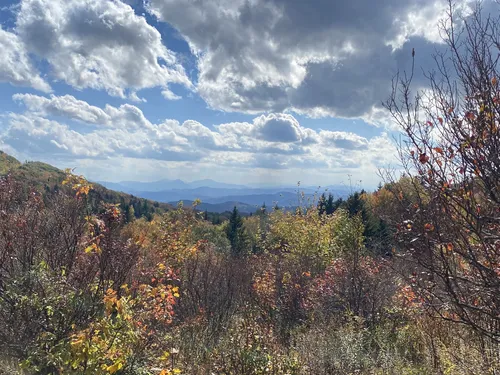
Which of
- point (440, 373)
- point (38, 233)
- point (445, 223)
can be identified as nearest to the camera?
point (445, 223)

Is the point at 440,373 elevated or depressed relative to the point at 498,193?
depressed

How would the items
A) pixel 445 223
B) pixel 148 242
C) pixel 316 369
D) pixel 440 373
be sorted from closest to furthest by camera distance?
pixel 445 223, pixel 440 373, pixel 316 369, pixel 148 242

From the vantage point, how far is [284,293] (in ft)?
31.6

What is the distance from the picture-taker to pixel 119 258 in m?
5.05

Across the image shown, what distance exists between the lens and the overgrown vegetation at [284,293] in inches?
122

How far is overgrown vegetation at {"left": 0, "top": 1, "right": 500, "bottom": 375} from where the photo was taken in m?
3.09

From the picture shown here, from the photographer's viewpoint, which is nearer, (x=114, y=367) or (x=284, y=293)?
(x=114, y=367)

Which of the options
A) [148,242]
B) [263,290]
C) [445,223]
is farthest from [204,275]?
[445,223]

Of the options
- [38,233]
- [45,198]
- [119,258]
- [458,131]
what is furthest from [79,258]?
[458,131]

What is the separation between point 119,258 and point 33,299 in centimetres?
119

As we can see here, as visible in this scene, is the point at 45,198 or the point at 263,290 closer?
the point at 45,198

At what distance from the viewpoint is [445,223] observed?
122 inches

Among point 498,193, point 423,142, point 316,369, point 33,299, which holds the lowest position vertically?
point 316,369

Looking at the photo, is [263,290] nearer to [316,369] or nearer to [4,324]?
[316,369]
